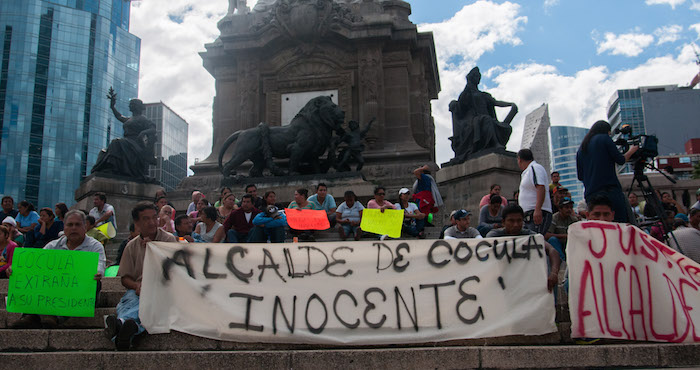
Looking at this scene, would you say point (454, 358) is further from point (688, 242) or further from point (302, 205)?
point (302, 205)

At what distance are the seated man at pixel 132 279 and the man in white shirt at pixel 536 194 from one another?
159 inches

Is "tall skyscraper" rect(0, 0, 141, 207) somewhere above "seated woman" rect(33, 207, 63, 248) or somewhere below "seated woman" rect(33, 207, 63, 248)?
above

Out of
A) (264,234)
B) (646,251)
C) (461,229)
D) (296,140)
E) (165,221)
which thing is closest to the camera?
(646,251)

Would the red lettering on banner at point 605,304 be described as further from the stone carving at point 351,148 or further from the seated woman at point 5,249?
the stone carving at point 351,148

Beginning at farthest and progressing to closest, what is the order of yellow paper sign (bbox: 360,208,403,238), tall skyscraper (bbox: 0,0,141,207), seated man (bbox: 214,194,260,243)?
tall skyscraper (bbox: 0,0,141,207) < yellow paper sign (bbox: 360,208,403,238) < seated man (bbox: 214,194,260,243)

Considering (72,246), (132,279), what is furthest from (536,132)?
(132,279)

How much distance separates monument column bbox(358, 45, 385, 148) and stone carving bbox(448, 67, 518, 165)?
Result: 312cm

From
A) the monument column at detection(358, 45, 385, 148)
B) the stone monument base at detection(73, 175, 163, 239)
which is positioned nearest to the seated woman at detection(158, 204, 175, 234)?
the stone monument base at detection(73, 175, 163, 239)

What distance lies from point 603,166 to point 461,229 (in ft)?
6.60

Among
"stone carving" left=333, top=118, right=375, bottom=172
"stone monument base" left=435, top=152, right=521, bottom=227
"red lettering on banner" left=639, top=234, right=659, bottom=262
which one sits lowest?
"red lettering on banner" left=639, top=234, right=659, bottom=262

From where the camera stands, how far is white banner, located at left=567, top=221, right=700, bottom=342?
16.3 feet

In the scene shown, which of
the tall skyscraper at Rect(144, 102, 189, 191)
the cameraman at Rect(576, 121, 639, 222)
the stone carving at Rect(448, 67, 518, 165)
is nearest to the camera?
the cameraman at Rect(576, 121, 639, 222)

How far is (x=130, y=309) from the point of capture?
540 cm

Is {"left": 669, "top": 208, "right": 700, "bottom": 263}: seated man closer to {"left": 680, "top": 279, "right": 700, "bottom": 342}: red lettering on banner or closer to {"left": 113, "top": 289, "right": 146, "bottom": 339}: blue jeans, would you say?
{"left": 680, "top": 279, "right": 700, "bottom": 342}: red lettering on banner
